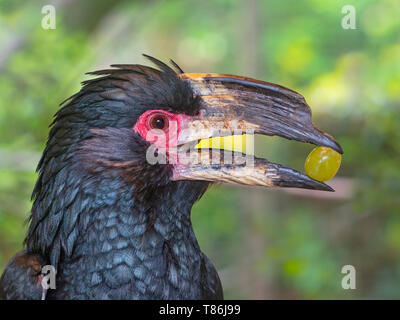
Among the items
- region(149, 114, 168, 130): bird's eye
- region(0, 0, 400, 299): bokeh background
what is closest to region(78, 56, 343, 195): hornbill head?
region(149, 114, 168, 130): bird's eye

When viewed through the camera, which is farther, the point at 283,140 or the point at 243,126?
the point at 283,140

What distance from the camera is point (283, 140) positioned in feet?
15.9

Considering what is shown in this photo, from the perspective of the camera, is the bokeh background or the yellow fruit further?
the bokeh background

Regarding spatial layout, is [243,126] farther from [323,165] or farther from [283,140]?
[283,140]

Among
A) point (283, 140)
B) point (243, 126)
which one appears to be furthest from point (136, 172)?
point (283, 140)

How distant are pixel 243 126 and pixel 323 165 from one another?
1.10 ft

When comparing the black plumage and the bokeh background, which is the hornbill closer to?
the black plumage

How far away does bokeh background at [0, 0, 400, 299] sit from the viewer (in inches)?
147

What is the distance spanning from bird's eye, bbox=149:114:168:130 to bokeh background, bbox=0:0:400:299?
1817 mm

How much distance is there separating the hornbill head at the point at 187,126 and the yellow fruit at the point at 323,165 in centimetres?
5

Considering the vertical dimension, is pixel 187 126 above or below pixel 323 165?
above

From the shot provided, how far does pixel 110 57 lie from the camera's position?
6.78m

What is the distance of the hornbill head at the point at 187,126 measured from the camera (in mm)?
1963

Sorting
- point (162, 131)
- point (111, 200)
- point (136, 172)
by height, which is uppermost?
point (162, 131)
